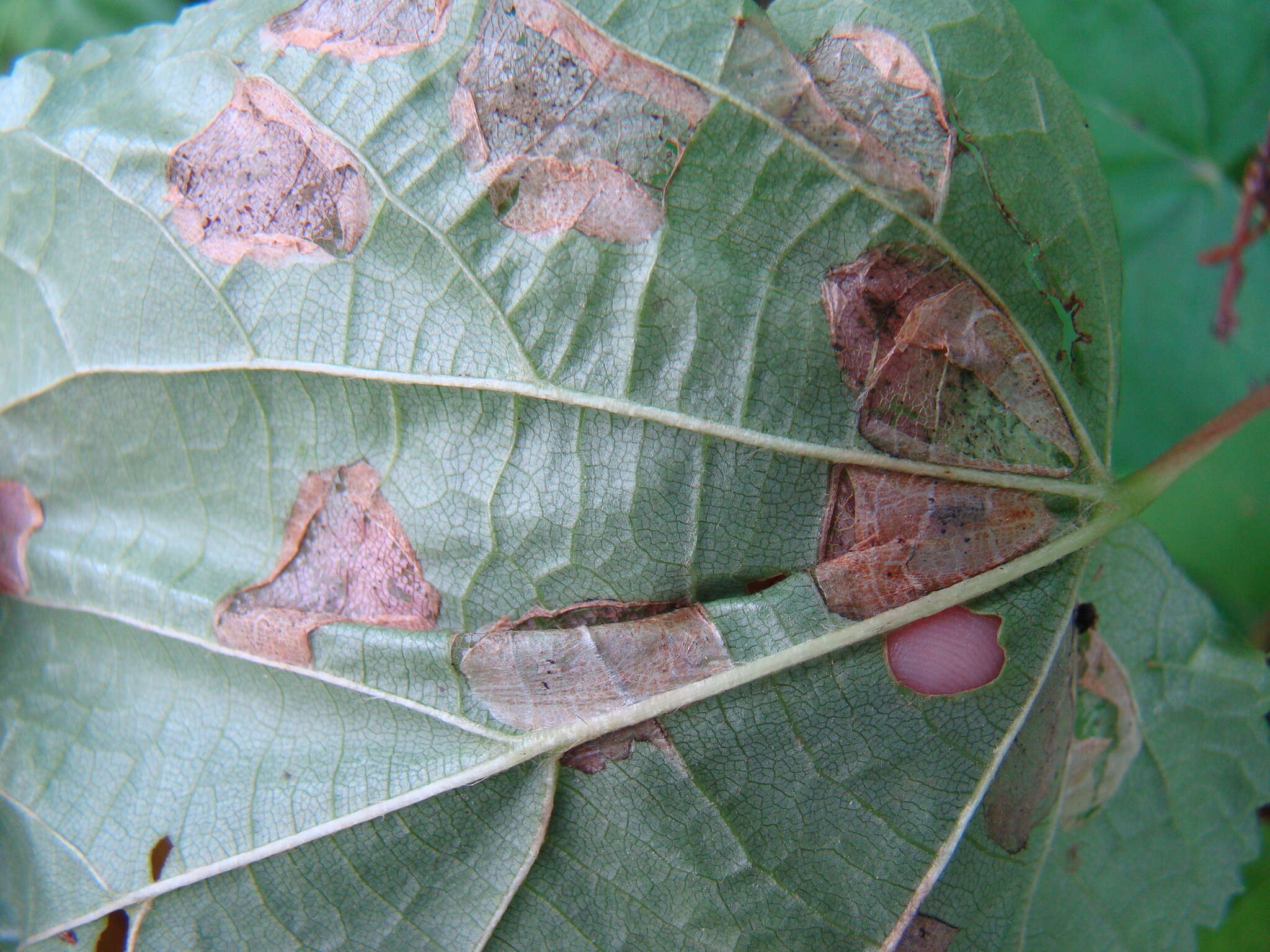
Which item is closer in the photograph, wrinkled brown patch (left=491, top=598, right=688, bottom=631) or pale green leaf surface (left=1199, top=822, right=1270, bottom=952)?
wrinkled brown patch (left=491, top=598, right=688, bottom=631)

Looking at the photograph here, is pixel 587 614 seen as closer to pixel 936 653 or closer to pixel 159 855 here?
pixel 936 653

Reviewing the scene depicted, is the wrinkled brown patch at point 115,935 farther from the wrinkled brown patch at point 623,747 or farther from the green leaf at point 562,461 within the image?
the wrinkled brown patch at point 623,747

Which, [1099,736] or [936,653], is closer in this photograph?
[936,653]

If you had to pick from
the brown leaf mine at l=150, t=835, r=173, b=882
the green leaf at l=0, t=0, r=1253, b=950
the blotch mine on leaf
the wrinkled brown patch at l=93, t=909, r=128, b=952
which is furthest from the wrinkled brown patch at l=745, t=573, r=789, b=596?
the wrinkled brown patch at l=93, t=909, r=128, b=952

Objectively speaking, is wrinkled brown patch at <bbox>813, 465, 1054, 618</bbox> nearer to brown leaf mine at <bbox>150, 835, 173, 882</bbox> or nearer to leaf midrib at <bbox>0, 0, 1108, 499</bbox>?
leaf midrib at <bbox>0, 0, 1108, 499</bbox>

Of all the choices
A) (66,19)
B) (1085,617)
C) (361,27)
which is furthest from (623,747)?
(66,19)

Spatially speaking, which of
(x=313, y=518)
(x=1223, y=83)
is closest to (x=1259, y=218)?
(x=1223, y=83)
